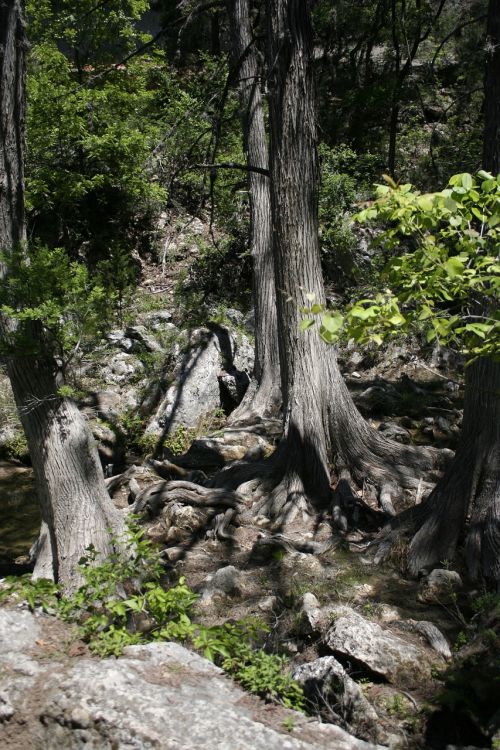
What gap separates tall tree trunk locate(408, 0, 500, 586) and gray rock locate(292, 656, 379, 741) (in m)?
1.88

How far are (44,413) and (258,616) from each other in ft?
7.72

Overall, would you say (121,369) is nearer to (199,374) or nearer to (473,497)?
(199,374)

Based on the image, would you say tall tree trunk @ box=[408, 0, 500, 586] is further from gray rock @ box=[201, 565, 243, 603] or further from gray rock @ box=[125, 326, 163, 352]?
gray rock @ box=[125, 326, 163, 352]

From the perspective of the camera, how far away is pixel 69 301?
5348 mm

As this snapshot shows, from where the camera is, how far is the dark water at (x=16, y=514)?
790 centimetres

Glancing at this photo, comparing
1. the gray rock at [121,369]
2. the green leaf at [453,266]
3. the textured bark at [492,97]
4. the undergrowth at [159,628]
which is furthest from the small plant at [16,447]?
the green leaf at [453,266]

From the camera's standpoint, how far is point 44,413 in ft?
17.9

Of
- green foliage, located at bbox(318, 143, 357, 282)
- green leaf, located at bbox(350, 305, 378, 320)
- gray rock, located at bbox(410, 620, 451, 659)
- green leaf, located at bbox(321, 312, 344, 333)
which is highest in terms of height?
green foliage, located at bbox(318, 143, 357, 282)

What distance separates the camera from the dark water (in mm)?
7900

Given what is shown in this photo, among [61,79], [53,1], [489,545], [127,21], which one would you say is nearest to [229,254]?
[61,79]

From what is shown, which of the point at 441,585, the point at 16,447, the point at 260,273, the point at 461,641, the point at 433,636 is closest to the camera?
the point at 461,641

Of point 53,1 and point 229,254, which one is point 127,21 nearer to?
point 53,1

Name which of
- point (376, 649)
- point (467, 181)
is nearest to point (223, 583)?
point (376, 649)

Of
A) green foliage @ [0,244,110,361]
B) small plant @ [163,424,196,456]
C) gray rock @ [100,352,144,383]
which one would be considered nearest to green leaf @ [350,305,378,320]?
green foliage @ [0,244,110,361]
